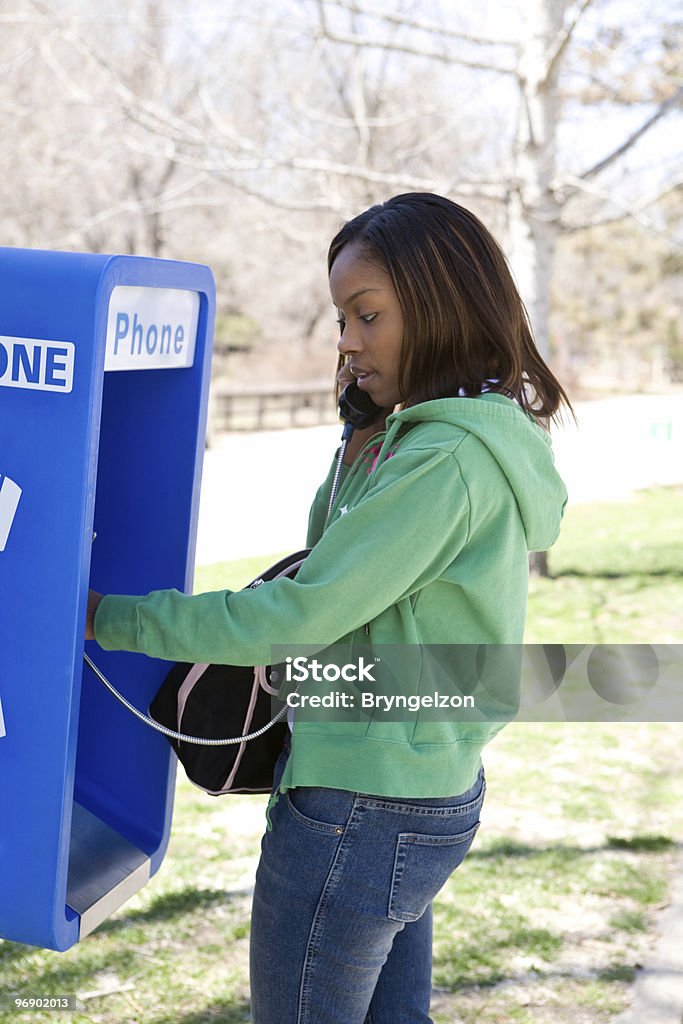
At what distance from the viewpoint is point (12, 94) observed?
1298 centimetres

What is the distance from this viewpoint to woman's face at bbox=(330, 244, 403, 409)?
171 cm

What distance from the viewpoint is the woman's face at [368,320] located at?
1705 millimetres

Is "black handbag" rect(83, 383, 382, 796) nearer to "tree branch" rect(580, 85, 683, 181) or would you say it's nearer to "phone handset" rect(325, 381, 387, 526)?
"phone handset" rect(325, 381, 387, 526)

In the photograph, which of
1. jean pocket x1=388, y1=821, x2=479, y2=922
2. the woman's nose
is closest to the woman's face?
the woman's nose

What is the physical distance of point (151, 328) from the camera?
1.89 meters

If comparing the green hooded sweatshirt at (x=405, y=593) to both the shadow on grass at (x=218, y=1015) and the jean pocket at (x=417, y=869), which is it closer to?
the jean pocket at (x=417, y=869)

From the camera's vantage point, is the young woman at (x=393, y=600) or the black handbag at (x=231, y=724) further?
the black handbag at (x=231, y=724)

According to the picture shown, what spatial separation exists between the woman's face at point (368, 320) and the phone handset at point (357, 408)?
0.57ft

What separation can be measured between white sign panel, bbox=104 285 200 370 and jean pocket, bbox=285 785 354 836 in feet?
2.34

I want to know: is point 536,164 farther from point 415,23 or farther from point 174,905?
point 174,905

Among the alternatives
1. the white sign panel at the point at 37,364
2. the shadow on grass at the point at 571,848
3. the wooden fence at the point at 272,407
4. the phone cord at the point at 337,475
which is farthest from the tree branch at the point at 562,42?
the wooden fence at the point at 272,407

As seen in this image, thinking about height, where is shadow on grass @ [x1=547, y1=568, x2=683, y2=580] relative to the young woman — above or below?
below

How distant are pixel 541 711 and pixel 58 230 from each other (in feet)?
40.3

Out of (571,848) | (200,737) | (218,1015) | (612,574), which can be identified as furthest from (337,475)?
(612,574)
